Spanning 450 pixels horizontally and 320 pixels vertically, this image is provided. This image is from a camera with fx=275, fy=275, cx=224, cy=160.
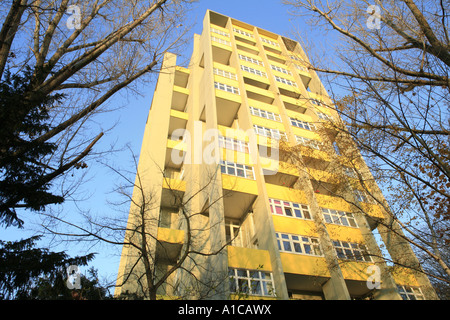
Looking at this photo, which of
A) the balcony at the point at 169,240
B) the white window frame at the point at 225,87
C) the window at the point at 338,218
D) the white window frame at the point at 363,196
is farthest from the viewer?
the white window frame at the point at 225,87

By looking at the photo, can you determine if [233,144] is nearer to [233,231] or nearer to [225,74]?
[233,231]

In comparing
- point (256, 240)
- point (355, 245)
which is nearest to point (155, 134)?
point (256, 240)

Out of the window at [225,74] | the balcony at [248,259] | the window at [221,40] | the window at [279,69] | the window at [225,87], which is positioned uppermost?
the window at [221,40]

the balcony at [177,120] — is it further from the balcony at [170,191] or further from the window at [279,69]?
the window at [279,69]

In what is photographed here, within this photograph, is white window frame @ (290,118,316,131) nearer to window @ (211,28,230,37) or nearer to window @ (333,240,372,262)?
window @ (333,240,372,262)

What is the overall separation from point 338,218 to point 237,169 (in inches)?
316

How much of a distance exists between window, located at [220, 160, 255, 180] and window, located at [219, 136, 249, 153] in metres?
1.68

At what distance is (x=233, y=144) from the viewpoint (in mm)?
22031

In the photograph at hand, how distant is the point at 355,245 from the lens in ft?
61.1

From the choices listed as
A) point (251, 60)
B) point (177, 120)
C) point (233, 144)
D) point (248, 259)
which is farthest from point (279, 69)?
point (248, 259)

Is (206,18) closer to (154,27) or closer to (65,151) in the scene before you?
(154,27)

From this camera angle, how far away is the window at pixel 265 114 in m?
25.2

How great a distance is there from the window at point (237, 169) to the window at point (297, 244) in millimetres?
4902

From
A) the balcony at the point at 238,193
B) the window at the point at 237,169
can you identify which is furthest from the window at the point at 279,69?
the balcony at the point at 238,193
